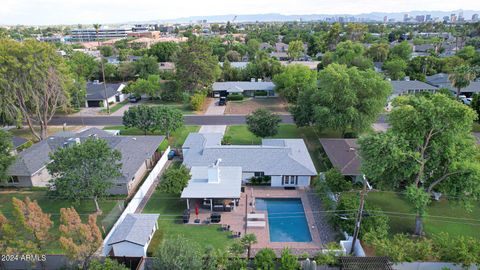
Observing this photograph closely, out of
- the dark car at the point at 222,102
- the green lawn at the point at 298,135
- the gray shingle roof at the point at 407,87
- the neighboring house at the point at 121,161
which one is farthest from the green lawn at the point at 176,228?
the gray shingle roof at the point at 407,87

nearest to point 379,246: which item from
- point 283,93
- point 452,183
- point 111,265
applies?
point 452,183

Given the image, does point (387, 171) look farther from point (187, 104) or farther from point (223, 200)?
point (187, 104)

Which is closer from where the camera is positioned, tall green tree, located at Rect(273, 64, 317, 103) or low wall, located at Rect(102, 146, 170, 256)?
low wall, located at Rect(102, 146, 170, 256)

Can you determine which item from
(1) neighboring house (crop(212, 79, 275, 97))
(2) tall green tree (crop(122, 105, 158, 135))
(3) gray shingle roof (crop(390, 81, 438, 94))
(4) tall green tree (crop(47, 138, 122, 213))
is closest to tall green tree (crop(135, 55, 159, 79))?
(1) neighboring house (crop(212, 79, 275, 97))

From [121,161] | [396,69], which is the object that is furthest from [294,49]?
[121,161]

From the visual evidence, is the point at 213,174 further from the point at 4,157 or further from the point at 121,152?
the point at 4,157

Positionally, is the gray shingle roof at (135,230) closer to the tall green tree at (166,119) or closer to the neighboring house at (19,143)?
the tall green tree at (166,119)

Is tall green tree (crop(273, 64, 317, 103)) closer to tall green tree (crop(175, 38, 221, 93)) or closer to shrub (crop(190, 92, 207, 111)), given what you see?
tall green tree (crop(175, 38, 221, 93))
